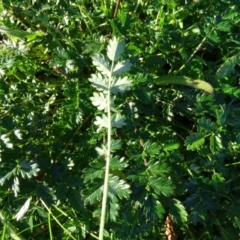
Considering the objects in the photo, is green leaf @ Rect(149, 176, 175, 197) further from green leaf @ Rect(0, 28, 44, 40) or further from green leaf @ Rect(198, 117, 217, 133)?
green leaf @ Rect(0, 28, 44, 40)

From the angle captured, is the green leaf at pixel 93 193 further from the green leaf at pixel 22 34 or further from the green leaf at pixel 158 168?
the green leaf at pixel 22 34

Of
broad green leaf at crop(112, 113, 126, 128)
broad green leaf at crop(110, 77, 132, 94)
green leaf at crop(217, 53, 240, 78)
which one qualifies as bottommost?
green leaf at crop(217, 53, 240, 78)

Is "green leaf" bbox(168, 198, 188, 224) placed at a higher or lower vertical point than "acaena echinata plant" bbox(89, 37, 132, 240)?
lower

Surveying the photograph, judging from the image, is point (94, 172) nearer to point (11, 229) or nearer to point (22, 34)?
point (11, 229)

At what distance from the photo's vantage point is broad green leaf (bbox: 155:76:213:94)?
1603mm

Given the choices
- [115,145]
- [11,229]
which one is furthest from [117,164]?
[11,229]

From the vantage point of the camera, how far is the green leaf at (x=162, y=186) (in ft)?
4.68

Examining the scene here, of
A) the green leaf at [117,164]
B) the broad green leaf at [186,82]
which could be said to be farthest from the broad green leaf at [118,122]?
the broad green leaf at [186,82]

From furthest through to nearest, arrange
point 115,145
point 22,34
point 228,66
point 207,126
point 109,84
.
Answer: point 22,34 < point 228,66 < point 207,126 < point 115,145 < point 109,84

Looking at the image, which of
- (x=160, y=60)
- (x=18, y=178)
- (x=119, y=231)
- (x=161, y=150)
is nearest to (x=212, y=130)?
(x=161, y=150)

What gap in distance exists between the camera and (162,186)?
1.43 m

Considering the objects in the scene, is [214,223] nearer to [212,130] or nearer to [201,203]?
[201,203]

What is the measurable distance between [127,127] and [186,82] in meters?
0.24

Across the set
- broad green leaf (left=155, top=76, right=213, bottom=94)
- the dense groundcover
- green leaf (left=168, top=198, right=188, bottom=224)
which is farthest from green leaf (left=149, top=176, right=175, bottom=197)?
broad green leaf (left=155, top=76, right=213, bottom=94)
